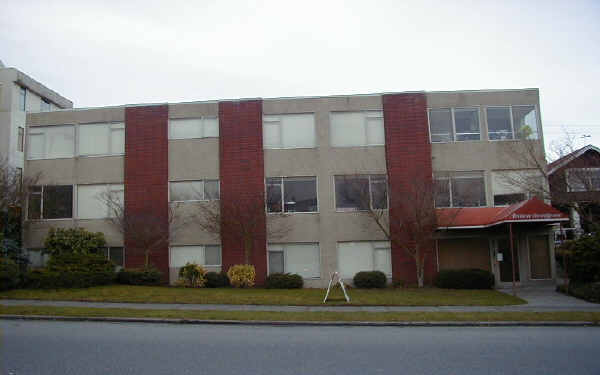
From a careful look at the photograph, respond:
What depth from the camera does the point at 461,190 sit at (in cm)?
2338

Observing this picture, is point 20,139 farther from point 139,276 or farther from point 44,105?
point 139,276

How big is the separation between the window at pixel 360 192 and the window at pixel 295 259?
2.35 meters

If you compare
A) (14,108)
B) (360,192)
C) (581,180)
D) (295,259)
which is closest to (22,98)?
(14,108)

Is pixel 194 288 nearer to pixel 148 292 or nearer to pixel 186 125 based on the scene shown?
pixel 148 292

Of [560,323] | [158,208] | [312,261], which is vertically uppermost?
[158,208]

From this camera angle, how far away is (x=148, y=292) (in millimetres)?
19203

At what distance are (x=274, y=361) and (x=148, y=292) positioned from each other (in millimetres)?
11777

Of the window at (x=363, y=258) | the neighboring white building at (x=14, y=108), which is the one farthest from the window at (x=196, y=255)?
the neighboring white building at (x=14, y=108)

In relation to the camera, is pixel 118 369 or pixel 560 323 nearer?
pixel 118 369

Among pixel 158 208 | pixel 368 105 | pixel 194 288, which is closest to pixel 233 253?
pixel 194 288

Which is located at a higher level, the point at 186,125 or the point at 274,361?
the point at 186,125

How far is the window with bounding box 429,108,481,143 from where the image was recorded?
23734 mm

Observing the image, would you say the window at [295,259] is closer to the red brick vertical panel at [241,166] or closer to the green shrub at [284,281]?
the red brick vertical panel at [241,166]

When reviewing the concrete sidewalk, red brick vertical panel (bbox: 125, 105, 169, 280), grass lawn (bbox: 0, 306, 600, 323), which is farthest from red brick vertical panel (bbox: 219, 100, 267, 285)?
grass lawn (bbox: 0, 306, 600, 323)
